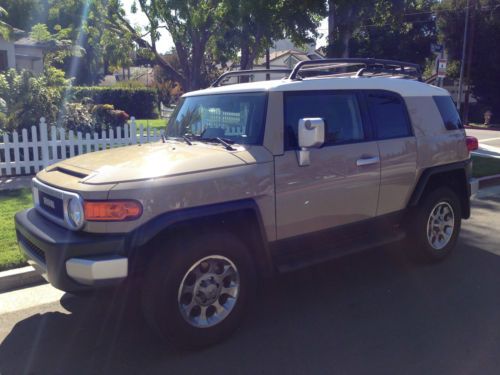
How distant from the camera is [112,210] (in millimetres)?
3279

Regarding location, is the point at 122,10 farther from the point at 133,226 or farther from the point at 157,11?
the point at 133,226

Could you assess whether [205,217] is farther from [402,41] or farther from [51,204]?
[402,41]

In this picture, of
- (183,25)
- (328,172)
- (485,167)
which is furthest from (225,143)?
(183,25)

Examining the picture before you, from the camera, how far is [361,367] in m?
3.38

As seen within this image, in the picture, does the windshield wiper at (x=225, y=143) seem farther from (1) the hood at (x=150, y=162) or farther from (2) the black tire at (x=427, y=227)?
(2) the black tire at (x=427, y=227)

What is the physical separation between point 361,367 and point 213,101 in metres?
2.60

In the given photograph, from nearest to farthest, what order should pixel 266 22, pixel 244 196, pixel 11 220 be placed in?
pixel 244 196 < pixel 11 220 < pixel 266 22

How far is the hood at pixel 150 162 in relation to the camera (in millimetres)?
3467

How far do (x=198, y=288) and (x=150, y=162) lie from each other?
40.0 inches

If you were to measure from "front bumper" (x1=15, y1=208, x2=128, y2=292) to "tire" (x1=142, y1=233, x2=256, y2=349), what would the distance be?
0.82 ft

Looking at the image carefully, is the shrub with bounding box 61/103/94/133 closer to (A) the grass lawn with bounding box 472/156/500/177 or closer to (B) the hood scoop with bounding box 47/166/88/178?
(B) the hood scoop with bounding box 47/166/88/178

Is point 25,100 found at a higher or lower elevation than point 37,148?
higher

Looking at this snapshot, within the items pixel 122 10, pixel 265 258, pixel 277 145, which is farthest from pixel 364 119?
pixel 122 10

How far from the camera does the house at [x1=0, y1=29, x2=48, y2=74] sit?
21531mm
